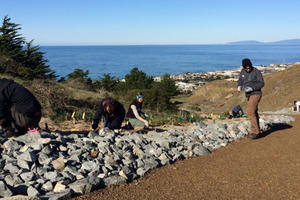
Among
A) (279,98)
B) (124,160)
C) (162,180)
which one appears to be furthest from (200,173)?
(279,98)

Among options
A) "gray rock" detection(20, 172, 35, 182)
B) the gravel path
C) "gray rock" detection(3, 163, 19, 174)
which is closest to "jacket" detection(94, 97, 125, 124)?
the gravel path

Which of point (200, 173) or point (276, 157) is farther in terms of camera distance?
point (276, 157)

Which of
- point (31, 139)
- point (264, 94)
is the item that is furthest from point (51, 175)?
point (264, 94)

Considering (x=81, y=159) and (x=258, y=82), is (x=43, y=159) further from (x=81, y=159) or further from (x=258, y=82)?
(x=258, y=82)

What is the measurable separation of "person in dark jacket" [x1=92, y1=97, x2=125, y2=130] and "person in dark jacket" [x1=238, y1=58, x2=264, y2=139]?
310 cm

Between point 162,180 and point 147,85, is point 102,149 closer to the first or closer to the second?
point 162,180

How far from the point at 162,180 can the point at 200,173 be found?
73 centimetres

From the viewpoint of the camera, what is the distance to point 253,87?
694 cm

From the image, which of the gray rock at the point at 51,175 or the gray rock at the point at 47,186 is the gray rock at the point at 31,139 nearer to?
the gray rock at the point at 51,175

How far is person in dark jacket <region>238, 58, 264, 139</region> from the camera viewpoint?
6895 millimetres

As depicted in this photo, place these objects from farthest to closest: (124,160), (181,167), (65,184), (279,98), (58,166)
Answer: (279,98) < (181,167) < (124,160) < (58,166) < (65,184)

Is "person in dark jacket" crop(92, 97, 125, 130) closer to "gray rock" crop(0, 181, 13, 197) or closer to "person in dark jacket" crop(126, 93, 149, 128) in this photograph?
"person in dark jacket" crop(126, 93, 149, 128)

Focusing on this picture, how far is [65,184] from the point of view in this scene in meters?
3.88

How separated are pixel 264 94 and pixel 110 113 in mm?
29035
